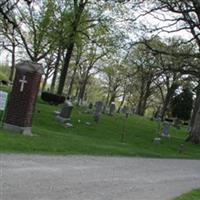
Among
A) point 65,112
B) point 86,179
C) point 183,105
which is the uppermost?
point 183,105

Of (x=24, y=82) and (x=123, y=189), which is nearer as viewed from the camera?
(x=123, y=189)

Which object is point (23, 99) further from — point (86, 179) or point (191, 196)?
point (191, 196)

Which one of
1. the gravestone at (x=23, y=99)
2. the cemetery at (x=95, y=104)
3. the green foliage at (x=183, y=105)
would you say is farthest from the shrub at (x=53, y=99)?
the green foliage at (x=183, y=105)

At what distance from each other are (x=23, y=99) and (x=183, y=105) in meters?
49.9

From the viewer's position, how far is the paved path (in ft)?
30.1

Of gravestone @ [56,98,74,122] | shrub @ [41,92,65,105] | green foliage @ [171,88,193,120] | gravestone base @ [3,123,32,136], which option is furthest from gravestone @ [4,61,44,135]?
green foliage @ [171,88,193,120]

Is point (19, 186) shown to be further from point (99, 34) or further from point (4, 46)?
point (4, 46)

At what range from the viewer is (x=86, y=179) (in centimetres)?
1134

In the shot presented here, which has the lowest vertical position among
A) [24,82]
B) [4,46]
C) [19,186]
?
[19,186]

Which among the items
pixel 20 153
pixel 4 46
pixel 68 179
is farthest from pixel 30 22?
pixel 68 179

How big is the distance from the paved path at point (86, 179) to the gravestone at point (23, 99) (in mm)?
3207

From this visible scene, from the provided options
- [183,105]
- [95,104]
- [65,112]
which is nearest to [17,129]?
[65,112]

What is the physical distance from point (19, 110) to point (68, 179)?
7571mm

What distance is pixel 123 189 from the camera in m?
10.9
